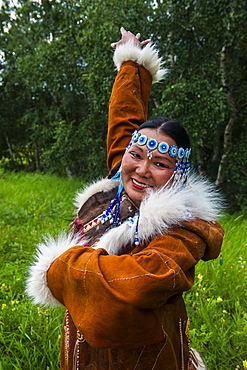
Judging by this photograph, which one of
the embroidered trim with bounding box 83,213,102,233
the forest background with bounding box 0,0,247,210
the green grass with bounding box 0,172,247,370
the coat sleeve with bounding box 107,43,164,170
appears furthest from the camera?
the forest background with bounding box 0,0,247,210

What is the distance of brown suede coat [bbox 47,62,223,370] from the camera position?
97 cm

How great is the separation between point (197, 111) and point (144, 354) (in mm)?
4940

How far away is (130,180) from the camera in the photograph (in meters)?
1.34

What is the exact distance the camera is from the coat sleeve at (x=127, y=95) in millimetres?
1884

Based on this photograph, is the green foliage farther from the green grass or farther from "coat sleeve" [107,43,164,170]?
"coat sleeve" [107,43,164,170]

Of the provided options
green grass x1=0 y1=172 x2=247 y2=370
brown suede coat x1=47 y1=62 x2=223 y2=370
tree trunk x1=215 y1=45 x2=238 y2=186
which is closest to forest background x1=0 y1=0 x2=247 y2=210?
tree trunk x1=215 y1=45 x2=238 y2=186

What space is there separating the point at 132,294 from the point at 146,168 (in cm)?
53

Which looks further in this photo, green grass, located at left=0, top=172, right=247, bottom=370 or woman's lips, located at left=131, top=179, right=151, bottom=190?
green grass, located at left=0, top=172, right=247, bottom=370

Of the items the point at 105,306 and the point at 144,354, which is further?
the point at 144,354

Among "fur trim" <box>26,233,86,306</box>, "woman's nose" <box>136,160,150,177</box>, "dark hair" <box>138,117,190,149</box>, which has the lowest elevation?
"fur trim" <box>26,233,86,306</box>

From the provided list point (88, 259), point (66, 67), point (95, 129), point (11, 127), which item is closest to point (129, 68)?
point (88, 259)

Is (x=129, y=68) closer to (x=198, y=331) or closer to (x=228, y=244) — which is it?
(x=198, y=331)

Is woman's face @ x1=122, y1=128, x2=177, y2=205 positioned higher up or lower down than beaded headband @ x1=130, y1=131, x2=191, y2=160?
lower down

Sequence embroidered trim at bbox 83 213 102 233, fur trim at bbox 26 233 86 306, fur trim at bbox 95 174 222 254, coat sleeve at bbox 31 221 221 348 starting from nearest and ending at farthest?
coat sleeve at bbox 31 221 221 348, fur trim at bbox 95 174 222 254, fur trim at bbox 26 233 86 306, embroidered trim at bbox 83 213 102 233
